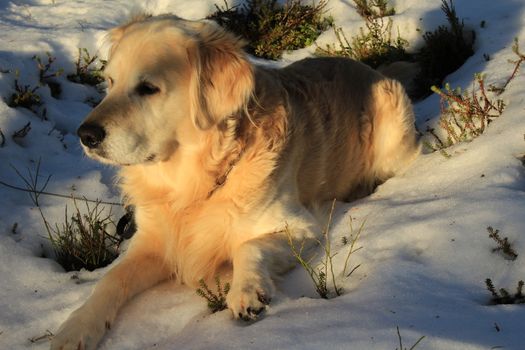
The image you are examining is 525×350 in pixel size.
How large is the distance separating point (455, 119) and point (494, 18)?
216 cm

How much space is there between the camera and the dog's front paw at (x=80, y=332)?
2.51 metres

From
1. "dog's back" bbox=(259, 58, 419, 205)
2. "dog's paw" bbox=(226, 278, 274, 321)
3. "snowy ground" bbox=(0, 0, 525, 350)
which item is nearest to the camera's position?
"snowy ground" bbox=(0, 0, 525, 350)

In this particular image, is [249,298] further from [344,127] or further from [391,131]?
[391,131]

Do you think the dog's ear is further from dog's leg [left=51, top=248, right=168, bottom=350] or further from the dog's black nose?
dog's leg [left=51, top=248, right=168, bottom=350]

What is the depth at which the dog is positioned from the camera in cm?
275

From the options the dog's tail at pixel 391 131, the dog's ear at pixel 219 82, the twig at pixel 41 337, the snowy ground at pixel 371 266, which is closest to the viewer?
the snowy ground at pixel 371 266

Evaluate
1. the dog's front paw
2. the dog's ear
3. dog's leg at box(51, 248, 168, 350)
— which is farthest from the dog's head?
the dog's front paw

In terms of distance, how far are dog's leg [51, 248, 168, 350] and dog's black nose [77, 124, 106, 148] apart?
726 millimetres

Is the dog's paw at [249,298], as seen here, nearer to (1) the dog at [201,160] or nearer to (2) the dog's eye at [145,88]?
(1) the dog at [201,160]

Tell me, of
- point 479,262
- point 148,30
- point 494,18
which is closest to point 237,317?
point 479,262

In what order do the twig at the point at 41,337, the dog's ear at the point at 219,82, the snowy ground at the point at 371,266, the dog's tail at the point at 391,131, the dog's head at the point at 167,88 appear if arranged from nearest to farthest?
the snowy ground at the point at 371,266
the twig at the point at 41,337
the dog's head at the point at 167,88
the dog's ear at the point at 219,82
the dog's tail at the point at 391,131

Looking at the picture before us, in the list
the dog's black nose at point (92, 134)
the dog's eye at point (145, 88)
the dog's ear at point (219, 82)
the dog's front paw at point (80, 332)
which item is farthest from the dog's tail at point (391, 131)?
the dog's front paw at point (80, 332)

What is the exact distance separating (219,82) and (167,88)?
0.28 meters

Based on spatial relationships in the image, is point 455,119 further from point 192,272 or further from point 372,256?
point 192,272
